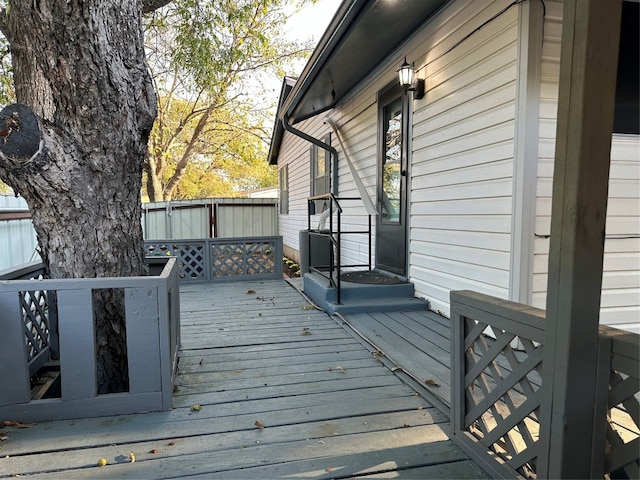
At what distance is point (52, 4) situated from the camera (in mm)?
1922

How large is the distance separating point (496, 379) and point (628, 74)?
246 centimetres

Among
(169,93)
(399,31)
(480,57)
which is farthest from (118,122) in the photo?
(169,93)

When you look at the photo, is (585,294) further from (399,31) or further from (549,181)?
(399,31)

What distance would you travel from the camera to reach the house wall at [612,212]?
2.56m

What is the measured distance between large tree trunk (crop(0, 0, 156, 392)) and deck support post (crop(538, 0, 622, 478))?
2.11m

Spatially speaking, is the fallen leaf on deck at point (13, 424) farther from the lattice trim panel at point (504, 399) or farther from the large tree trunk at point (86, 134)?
the lattice trim panel at point (504, 399)

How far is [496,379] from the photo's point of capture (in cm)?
154

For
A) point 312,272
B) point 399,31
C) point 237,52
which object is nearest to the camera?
point 399,31

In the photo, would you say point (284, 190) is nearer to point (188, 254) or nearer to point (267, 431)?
point (188, 254)

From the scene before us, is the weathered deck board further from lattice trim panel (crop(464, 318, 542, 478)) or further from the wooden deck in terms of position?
lattice trim panel (crop(464, 318, 542, 478))

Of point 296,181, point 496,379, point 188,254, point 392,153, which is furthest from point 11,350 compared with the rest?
point 296,181

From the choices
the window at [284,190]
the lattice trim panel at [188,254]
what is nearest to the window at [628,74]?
the lattice trim panel at [188,254]

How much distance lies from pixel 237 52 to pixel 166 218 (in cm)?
648

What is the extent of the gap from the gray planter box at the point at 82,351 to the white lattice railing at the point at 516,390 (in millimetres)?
1462
